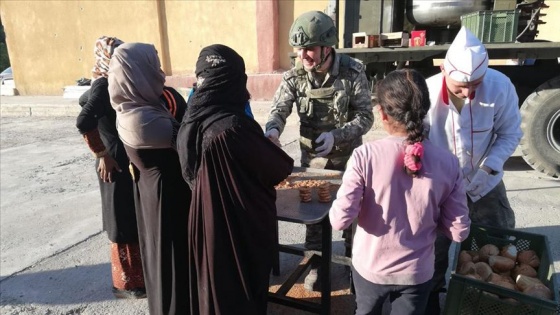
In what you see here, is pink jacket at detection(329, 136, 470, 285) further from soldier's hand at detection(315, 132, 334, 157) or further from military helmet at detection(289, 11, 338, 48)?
military helmet at detection(289, 11, 338, 48)

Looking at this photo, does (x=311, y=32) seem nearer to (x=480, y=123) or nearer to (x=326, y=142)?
(x=326, y=142)

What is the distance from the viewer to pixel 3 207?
495cm

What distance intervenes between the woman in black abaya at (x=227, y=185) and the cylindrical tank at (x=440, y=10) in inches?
179

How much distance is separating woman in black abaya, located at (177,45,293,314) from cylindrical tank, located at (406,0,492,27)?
14.9 feet

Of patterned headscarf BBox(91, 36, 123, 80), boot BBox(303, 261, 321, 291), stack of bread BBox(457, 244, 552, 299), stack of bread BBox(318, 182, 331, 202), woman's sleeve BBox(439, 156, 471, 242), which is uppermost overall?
patterned headscarf BBox(91, 36, 123, 80)

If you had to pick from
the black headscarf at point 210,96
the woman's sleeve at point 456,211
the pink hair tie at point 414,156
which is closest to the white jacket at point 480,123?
the woman's sleeve at point 456,211

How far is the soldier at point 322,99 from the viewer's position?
2.66 m

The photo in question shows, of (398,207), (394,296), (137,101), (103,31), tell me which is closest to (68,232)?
(137,101)

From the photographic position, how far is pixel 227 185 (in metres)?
1.83

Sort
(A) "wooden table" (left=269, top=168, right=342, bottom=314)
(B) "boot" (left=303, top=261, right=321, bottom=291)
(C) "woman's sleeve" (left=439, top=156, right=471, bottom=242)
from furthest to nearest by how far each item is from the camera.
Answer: (B) "boot" (left=303, top=261, right=321, bottom=291)
(A) "wooden table" (left=269, top=168, right=342, bottom=314)
(C) "woman's sleeve" (left=439, top=156, right=471, bottom=242)

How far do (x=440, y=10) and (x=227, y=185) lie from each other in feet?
15.9

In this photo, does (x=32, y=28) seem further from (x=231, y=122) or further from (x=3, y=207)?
(x=231, y=122)

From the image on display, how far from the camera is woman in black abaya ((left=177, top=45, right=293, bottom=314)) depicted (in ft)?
5.91

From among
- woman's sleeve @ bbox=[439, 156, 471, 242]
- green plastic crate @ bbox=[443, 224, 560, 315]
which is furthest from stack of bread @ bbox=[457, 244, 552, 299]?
woman's sleeve @ bbox=[439, 156, 471, 242]
